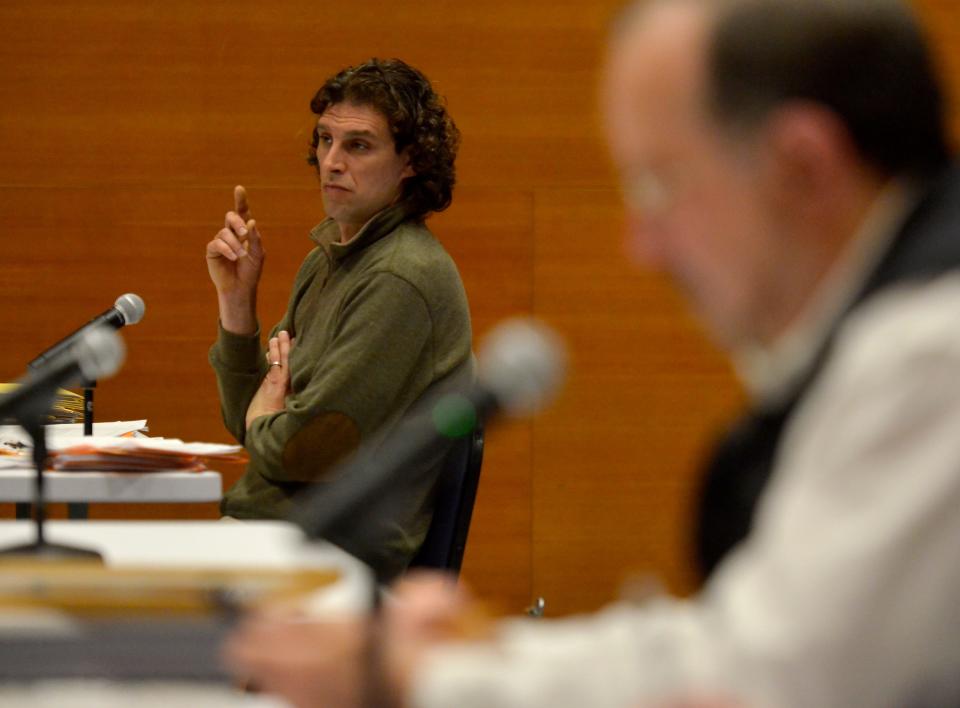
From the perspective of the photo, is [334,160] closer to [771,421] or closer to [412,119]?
[412,119]

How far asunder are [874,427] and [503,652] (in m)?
0.25

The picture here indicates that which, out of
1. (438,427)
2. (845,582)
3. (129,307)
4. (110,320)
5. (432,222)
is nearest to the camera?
(845,582)

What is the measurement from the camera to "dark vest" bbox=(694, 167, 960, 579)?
2.49ft

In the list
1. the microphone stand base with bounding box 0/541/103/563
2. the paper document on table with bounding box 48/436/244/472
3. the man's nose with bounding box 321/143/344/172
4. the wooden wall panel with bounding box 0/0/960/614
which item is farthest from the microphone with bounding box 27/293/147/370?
the wooden wall panel with bounding box 0/0/960/614

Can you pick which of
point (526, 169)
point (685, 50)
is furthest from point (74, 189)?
point (685, 50)

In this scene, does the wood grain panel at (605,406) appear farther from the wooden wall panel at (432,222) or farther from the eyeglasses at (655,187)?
the eyeglasses at (655,187)

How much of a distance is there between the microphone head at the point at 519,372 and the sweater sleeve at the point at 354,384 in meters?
1.77

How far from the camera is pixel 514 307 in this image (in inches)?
191

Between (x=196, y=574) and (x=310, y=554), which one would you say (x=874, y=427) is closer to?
(x=196, y=574)

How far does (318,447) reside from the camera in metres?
2.84

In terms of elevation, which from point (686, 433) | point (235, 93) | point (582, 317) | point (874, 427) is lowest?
point (686, 433)

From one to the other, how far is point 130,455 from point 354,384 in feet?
1.79

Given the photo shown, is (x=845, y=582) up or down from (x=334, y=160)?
up

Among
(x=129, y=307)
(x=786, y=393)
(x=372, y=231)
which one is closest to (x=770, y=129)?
(x=786, y=393)
